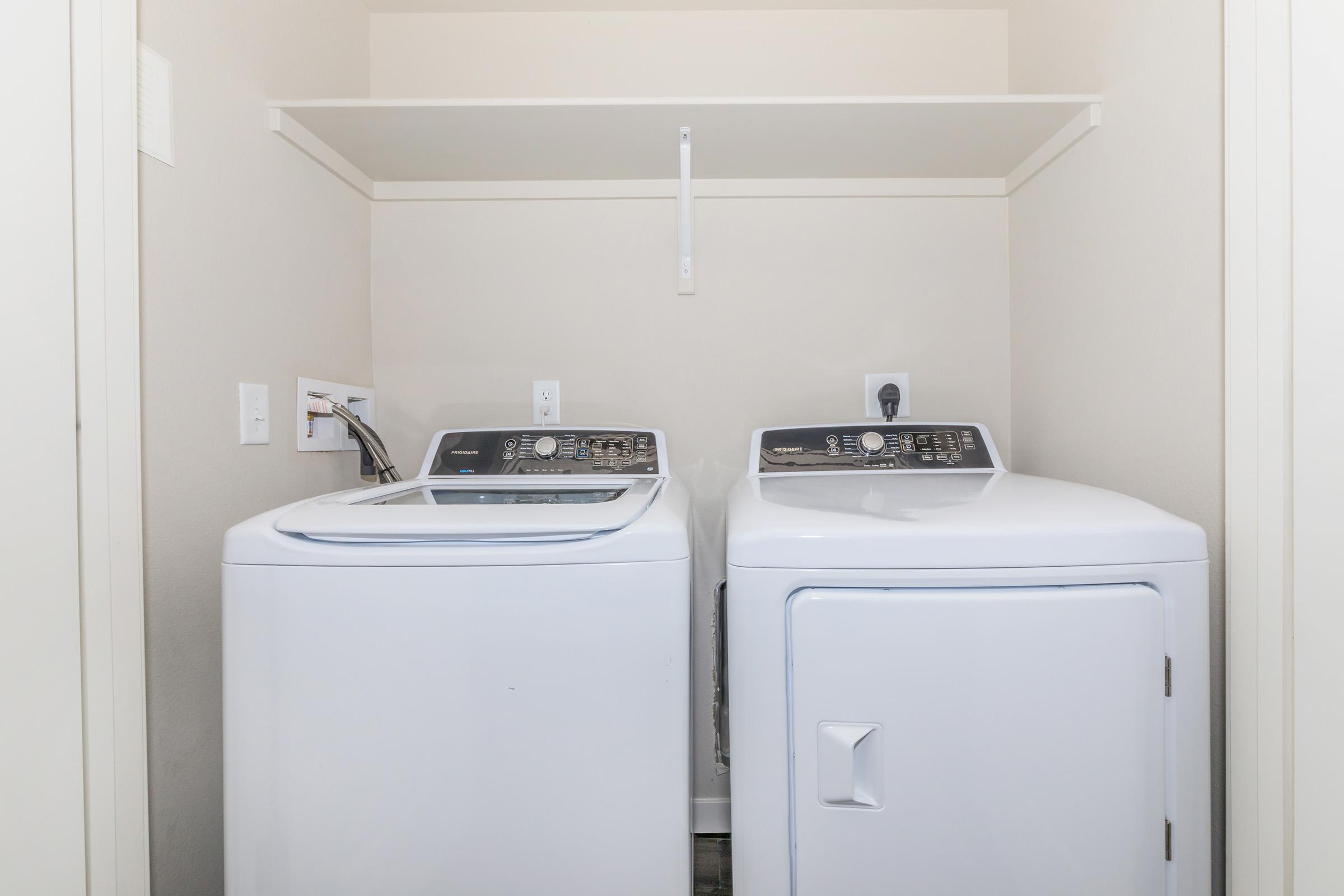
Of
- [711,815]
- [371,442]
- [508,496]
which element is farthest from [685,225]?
[711,815]

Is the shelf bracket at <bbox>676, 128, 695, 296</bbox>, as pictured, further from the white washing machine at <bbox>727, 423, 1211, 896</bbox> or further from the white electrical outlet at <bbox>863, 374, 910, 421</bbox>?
the white washing machine at <bbox>727, 423, 1211, 896</bbox>

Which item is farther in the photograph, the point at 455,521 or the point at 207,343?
the point at 207,343

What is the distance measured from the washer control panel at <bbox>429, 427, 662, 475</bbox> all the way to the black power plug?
0.63m

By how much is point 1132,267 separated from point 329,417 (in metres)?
1.76

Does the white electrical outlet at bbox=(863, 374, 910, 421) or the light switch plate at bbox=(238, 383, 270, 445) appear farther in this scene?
the white electrical outlet at bbox=(863, 374, 910, 421)

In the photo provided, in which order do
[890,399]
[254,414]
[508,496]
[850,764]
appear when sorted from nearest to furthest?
[850,764], [254,414], [508,496], [890,399]

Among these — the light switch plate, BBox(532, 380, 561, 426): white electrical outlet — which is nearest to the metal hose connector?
the light switch plate

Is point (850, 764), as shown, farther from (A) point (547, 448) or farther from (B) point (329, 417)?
(B) point (329, 417)

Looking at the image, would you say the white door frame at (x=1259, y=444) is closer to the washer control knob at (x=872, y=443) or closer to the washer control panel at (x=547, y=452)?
the washer control knob at (x=872, y=443)

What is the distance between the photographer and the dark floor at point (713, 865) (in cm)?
156

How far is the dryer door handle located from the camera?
33.5 inches

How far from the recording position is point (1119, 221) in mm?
1317

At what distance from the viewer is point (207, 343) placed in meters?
1.16

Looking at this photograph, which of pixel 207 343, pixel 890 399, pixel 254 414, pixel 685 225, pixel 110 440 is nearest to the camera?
pixel 110 440
